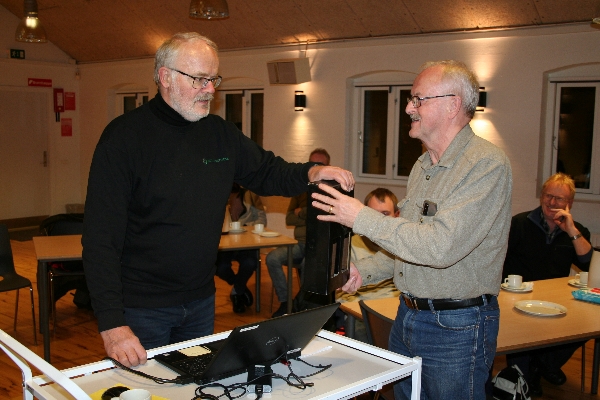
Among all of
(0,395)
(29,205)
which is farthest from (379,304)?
(29,205)

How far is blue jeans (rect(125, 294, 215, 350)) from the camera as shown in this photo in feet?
7.27

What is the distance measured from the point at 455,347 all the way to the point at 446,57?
518cm

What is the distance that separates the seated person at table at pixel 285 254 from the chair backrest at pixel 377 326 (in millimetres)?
2649

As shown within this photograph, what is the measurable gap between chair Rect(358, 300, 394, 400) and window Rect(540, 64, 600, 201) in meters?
4.17

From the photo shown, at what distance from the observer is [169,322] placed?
2.26 m

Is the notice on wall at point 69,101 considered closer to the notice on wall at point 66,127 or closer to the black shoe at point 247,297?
the notice on wall at point 66,127

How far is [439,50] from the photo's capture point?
6.82m

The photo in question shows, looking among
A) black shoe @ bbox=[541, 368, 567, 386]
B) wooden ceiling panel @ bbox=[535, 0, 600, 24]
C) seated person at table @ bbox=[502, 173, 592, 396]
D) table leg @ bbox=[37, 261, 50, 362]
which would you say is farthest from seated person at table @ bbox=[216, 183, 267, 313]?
wooden ceiling panel @ bbox=[535, 0, 600, 24]

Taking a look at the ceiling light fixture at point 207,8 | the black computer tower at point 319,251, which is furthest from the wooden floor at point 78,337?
the ceiling light fixture at point 207,8

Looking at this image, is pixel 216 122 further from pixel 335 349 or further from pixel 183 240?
pixel 335 349

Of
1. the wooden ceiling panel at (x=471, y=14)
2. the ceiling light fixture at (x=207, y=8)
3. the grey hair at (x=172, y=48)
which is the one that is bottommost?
the grey hair at (x=172, y=48)

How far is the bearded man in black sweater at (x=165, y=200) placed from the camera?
2047 mm

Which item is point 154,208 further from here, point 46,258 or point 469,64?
point 469,64

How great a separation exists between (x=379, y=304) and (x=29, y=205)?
9297mm
